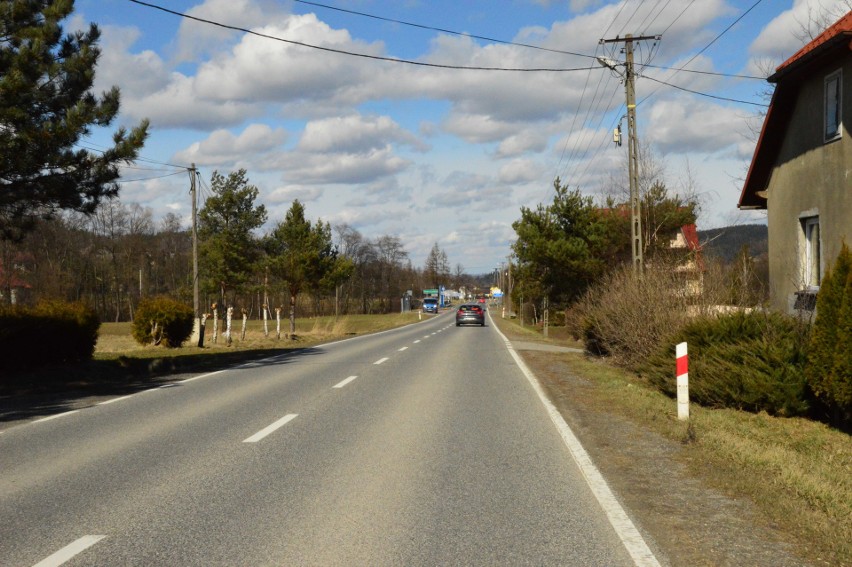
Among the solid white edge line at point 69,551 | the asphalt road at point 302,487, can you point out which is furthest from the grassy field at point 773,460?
the solid white edge line at point 69,551

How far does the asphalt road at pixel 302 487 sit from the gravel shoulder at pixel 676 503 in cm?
27

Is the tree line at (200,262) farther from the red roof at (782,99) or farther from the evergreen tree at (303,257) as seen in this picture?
the red roof at (782,99)

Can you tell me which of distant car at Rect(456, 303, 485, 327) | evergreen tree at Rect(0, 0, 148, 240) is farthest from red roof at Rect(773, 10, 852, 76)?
distant car at Rect(456, 303, 485, 327)

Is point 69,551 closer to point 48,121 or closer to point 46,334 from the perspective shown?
point 48,121

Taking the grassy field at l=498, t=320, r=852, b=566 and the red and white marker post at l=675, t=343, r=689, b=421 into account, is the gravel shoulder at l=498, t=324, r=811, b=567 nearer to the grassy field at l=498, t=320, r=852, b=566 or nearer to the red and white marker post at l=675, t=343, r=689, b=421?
the grassy field at l=498, t=320, r=852, b=566

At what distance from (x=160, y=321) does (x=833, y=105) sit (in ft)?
70.9

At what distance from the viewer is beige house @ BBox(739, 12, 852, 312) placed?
13.4 metres

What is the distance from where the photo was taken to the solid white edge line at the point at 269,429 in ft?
26.8

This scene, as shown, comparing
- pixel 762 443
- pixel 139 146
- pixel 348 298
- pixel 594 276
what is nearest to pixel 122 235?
pixel 348 298

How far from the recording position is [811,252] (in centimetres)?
1548

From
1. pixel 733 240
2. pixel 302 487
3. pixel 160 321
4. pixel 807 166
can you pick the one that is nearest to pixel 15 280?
pixel 160 321

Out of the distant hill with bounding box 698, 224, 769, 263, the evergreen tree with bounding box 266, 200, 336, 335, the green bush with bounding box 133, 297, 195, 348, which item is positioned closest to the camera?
the distant hill with bounding box 698, 224, 769, 263

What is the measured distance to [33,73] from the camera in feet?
42.2

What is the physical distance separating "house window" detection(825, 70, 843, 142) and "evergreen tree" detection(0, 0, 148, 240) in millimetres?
13533
